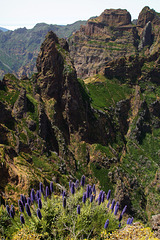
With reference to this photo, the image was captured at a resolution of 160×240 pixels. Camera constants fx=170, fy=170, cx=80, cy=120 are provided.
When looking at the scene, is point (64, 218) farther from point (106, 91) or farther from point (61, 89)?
point (106, 91)

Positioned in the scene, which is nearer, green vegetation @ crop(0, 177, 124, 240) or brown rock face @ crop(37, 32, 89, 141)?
green vegetation @ crop(0, 177, 124, 240)

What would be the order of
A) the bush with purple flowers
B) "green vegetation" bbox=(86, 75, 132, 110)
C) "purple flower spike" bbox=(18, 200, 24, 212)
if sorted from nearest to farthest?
the bush with purple flowers → "purple flower spike" bbox=(18, 200, 24, 212) → "green vegetation" bbox=(86, 75, 132, 110)

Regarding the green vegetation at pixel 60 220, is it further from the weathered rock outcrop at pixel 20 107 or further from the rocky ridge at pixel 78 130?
the weathered rock outcrop at pixel 20 107

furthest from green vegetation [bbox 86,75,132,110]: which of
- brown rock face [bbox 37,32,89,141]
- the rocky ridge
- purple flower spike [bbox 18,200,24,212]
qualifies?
purple flower spike [bbox 18,200,24,212]

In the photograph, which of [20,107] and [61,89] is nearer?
[20,107]

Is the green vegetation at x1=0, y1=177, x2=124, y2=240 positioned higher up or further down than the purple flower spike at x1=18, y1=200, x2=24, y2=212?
further down

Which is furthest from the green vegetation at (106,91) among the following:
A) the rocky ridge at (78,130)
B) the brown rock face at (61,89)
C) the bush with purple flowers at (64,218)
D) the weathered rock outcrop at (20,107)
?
the bush with purple flowers at (64,218)

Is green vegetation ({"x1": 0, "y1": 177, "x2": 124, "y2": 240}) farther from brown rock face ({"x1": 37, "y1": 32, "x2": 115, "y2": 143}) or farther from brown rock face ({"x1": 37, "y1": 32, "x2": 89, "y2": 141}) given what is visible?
brown rock face ({"x1": 37, "y1": 32, "x2": 89, "y2": 141})

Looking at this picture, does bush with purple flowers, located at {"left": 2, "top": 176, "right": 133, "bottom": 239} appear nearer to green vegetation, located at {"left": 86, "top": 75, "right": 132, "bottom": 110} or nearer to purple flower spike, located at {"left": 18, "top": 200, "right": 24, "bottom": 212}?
purple flower spike, located at {"left": 18, "top": 200, "right": 24, "bottom": 212}

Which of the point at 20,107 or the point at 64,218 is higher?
the point at 20,107

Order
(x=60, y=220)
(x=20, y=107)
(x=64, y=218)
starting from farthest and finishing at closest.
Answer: (x=20, y=107) < (x=64, y=218) < (x=60, y=220)

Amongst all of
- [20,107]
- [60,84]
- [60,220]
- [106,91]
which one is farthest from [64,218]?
[106,91]

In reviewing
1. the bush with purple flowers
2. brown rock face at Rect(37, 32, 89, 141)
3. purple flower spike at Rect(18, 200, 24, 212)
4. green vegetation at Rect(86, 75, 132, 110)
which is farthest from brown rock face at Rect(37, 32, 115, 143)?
purple flower spike at Rect(18, 200, 24, 212)

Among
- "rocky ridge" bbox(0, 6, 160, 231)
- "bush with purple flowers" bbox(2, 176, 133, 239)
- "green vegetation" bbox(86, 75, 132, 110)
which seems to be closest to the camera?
"bush with purple flowers" bbox(2, 176, 133, 239)
